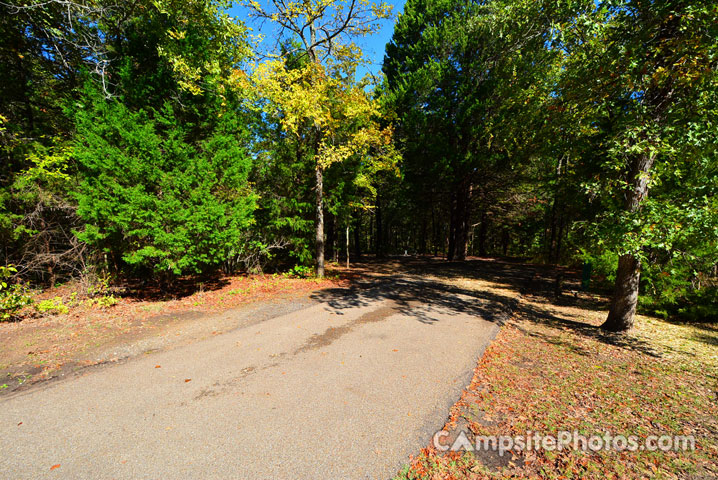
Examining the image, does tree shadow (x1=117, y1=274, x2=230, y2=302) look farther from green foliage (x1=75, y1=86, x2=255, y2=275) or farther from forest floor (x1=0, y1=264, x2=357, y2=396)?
green foliage (x1=75, y1=86, x2=255, y2=275)

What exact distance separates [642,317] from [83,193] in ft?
52.6

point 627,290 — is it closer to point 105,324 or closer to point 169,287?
point 105,324

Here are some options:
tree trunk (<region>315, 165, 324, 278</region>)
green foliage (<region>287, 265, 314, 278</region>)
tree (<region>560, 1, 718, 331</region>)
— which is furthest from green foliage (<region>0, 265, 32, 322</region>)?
tree (<region>560, 1, 718, 331</region>)

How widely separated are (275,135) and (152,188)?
5.81 m

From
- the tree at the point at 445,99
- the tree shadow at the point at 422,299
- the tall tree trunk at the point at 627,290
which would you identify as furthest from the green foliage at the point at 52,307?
the tree at the point at 445,99

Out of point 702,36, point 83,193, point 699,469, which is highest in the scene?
point 702,36

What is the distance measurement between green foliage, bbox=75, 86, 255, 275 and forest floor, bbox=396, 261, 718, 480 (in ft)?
25.4

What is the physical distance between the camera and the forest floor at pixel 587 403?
272 cm

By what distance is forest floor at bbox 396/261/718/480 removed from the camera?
2719mm

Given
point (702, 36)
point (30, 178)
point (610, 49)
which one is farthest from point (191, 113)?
point (702, 36)

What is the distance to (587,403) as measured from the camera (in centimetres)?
379

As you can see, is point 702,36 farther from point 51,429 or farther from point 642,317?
point 51,429

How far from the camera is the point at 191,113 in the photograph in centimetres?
916

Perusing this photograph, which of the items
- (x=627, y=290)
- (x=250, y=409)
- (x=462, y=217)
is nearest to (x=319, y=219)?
(x=250, y=409)
